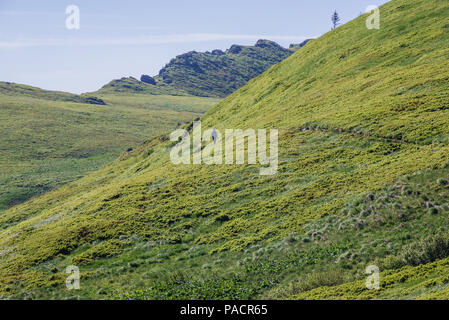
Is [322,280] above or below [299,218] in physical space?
below

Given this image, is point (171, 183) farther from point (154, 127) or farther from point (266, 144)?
point (154, 127)

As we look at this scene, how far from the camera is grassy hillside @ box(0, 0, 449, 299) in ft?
74.0

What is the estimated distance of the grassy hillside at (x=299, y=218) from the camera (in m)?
22.6

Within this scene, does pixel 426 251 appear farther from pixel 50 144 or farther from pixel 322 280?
pixel 50 144

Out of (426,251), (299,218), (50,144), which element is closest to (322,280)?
(426,251)

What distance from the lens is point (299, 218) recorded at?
99.5 ft

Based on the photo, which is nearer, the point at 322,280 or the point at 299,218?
the point at 322,280

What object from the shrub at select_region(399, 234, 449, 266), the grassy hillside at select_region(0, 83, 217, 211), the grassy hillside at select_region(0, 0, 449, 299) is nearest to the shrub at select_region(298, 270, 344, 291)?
the grassy hillside at select_region(0, 0, 449, 299)

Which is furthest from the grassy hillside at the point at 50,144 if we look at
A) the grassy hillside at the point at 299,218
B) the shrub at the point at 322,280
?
the shrub at the point at 322,280

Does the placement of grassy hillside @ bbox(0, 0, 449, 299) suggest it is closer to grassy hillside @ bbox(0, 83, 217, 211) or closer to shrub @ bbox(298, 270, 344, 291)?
shrub @ bbox(298, 270, 344, 291)

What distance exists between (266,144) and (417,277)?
3510 cm
